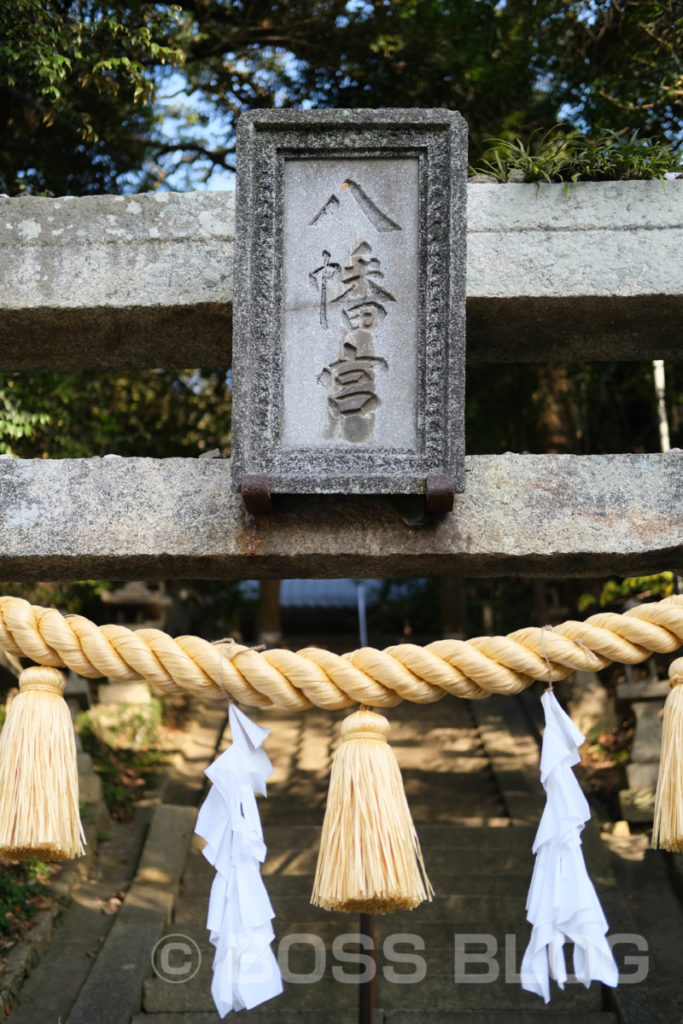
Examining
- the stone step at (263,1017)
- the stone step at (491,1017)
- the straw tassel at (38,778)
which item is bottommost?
the stone step at (263,1017)

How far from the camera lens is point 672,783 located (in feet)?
8.20

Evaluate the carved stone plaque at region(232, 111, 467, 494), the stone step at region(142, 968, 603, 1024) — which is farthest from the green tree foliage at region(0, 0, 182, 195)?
the stone step at region(142, 968, 603, 1024)

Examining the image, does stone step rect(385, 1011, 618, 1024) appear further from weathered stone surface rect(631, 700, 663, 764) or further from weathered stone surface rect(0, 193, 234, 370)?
weathered stone surface rect(0, 193, 234, 370)

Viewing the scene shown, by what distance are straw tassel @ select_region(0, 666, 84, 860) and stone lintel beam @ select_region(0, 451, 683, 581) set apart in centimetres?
51

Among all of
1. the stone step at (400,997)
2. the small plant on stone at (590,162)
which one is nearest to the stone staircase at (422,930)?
the stone step at (400,997)

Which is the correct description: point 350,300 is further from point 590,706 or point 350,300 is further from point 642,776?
point 590,706

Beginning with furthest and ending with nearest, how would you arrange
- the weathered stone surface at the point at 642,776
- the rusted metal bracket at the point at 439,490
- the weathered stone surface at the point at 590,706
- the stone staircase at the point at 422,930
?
→ the weathered stone surface at the point at 590,706, the weathered stone surface at the point at 642,776, the stone staircase at the point at 422,930, the rusted metal bracket at the point at 439,490

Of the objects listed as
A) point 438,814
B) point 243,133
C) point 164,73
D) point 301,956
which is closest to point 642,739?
point 438,814

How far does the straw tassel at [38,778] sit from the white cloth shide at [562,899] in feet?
3.71

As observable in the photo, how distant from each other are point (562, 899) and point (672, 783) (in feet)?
1.26

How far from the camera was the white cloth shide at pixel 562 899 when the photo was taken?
2.40 meters

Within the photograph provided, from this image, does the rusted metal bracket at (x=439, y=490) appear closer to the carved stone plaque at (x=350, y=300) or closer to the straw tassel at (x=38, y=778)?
the carved stone plaque at (x=350, y=300)

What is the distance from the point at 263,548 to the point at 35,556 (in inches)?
26.4

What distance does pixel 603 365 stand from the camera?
8680 mm
